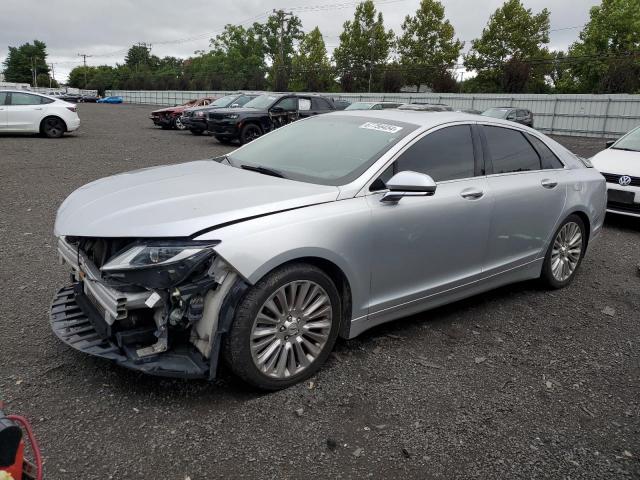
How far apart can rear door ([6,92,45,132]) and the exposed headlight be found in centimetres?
1606

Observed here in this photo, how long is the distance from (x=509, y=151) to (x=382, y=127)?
4.02ft

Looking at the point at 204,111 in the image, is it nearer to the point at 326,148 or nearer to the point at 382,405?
the point at 326,148

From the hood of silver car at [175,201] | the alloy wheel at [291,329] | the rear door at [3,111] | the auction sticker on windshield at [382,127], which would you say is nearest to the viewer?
the hood of silver car at [175,201]

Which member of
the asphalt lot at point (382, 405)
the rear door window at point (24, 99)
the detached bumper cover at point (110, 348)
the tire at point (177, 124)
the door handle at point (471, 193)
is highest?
the rear door window at point (24, 99)

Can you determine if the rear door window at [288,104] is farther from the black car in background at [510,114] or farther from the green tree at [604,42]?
the green tree at [604,42]

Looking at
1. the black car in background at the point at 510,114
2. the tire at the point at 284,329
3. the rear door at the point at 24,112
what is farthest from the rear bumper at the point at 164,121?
the tire at the point at 284,329

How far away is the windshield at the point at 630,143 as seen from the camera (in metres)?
8.65

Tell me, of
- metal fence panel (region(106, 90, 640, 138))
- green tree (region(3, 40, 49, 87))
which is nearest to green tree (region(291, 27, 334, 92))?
metal fence panel (region(106, 90, 640, 138))

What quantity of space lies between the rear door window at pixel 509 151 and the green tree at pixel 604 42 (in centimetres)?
3863

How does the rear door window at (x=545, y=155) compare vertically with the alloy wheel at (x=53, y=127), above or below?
above

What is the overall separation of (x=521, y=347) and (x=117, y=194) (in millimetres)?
2940

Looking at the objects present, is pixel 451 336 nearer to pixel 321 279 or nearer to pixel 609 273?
pixel 321 279

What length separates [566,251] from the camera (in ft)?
16.7

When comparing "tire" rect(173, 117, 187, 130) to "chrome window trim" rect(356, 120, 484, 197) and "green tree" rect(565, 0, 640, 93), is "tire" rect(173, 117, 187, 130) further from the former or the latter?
"green tree" rect(565, 0, 640, 93)
